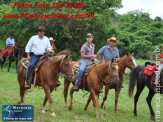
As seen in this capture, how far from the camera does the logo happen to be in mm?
7357

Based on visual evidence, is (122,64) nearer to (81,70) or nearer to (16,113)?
(81,70)

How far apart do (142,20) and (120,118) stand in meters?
40.5

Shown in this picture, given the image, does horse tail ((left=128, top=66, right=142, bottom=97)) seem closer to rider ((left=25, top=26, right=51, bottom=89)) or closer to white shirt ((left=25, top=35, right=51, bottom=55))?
rider ((left=25, top=26, right=51, bottom=89))

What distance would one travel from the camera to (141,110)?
444 inches

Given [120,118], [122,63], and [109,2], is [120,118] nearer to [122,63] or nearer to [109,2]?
[122,63]

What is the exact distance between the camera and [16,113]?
7578 mm

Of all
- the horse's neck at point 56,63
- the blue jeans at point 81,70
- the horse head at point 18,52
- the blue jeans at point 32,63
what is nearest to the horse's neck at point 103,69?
the blue jeans at point 81,70

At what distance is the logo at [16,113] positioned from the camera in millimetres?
7357

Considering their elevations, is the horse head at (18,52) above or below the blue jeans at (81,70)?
above

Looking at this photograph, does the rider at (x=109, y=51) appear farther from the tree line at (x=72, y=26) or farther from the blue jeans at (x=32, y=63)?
the tree line at (x=72, y=26)

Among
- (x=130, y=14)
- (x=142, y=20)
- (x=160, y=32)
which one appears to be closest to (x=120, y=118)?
(x=160, y=32)

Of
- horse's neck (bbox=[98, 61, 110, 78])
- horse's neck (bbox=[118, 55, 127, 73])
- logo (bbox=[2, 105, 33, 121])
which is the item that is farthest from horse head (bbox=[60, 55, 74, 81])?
horse's neck (bbox=[118, 55, 127, 73])

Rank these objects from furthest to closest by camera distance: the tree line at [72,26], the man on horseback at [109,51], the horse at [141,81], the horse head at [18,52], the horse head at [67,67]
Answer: the tree line at [72,26]
the horse head at [18,52]
the man on horseback at [109,51]
the horse at [141,81]
the horse head at [67,67]

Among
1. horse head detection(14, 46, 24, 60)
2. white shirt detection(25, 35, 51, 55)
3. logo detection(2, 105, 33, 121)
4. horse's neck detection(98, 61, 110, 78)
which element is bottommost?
logo detection(2, 105, 33, 121)
